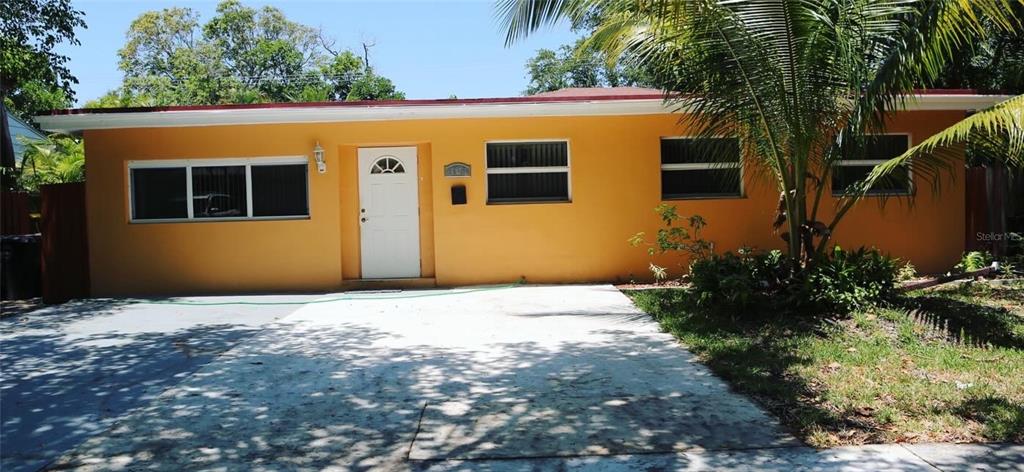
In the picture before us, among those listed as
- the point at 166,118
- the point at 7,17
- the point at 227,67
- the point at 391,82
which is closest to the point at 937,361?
Result: the point at 166,118

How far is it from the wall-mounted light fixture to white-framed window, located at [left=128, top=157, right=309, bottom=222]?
25 centimetres

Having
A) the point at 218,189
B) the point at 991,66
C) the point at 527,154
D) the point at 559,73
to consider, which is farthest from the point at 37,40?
the point at 559,73

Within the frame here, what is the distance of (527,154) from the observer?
430 inches

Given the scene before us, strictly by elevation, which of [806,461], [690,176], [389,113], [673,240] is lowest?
[806,461]

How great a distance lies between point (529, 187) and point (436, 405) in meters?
6.27

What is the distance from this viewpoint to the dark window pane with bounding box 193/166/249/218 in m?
11.0

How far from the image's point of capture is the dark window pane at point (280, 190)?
1092 cm

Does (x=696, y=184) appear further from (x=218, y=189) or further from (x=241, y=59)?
(x=241, y=59)

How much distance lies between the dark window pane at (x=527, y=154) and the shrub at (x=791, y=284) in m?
3.40

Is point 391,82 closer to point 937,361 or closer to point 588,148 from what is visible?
point 588,148

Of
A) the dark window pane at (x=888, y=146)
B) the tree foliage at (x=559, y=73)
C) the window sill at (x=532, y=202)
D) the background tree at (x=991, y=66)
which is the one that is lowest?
the window sill at (x=532, y=202)

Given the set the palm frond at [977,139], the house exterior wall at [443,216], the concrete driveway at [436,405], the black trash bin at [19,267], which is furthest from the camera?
the house exterior wall at [443,216]

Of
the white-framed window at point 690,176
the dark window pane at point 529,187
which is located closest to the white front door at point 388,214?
the dark window pane at point 529,187

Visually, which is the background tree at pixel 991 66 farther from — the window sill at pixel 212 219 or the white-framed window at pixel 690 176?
the window sill at pixel 212 219
